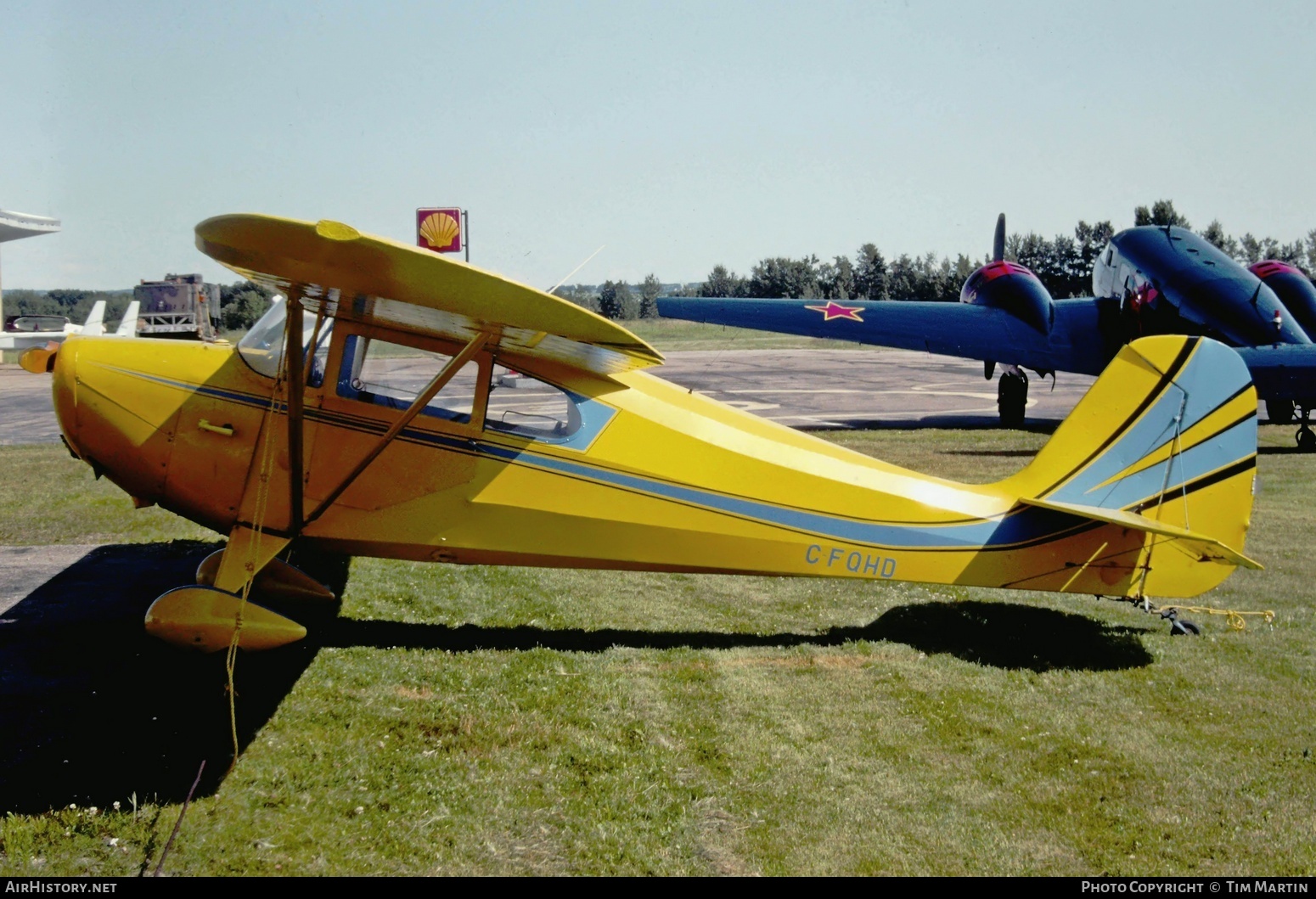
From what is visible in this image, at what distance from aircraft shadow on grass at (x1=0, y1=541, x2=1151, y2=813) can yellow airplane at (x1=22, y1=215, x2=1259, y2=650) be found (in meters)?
0.54

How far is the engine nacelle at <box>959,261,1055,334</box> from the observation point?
2000cm

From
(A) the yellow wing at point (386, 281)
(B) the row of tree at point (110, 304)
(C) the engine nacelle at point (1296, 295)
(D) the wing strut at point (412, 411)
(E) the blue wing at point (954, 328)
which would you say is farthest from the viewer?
(B) the row of tree at point (110, 304)

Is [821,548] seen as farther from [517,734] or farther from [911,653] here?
[517,734]

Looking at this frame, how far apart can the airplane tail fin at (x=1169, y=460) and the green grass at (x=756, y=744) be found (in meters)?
0.65

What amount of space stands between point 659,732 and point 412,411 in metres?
2.46

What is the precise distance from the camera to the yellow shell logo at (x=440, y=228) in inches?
763

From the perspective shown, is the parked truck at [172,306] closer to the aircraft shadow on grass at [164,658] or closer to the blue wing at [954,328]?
the blue wing at [954,328]

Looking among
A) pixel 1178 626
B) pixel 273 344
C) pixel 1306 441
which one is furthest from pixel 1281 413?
pixel 273 344

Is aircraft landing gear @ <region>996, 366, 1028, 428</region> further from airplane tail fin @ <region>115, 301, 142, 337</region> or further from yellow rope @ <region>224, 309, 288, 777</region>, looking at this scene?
airplane tail fin @ <region>115, 301, 142, 337</region>

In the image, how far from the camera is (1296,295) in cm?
2014

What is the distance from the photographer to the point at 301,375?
223 inches

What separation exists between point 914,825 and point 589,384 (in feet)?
11.3

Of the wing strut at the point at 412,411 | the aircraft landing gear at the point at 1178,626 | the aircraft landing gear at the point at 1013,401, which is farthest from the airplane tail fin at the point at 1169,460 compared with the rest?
the aircraft landing gear at the point at 1013,401
